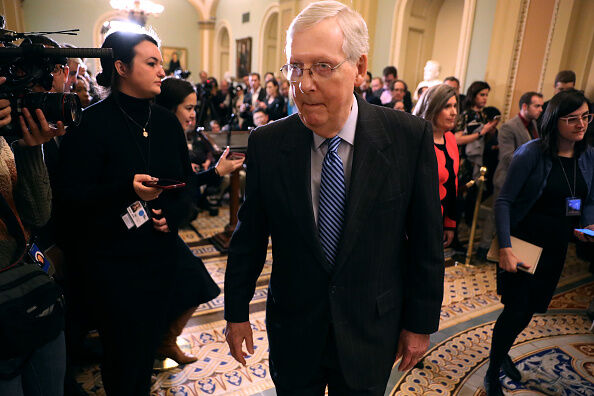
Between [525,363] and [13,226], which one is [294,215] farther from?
[525,363]

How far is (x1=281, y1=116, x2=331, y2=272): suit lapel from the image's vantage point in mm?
1173

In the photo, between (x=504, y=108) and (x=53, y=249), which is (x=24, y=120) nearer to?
(x=53, y=249)

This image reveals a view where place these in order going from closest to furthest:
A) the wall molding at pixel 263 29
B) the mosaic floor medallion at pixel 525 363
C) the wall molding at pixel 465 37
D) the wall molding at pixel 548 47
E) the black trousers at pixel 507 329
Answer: the black trousers at pixel 507 329
the mosaic floor medallion at pixel 525 363
the wall molding at pixel 548 47
the wall molding at pixel 465 37
the wall molding at pixel 263 29

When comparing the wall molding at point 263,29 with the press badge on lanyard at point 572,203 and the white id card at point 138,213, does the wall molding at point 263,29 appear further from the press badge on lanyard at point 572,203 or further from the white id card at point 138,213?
the white id card at point 138,213

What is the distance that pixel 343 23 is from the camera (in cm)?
107

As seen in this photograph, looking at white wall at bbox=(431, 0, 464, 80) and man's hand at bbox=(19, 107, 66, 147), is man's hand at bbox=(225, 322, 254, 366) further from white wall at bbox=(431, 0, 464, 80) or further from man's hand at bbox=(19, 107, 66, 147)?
white wall at bbox=(431, 0, 464, 80)

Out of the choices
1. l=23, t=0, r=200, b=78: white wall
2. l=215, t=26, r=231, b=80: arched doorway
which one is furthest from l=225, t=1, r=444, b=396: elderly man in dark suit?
l=215, t=26, r=231, b=80: arched doorway

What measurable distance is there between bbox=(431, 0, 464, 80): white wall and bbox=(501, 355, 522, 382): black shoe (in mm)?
5856

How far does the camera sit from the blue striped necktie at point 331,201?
118 cm

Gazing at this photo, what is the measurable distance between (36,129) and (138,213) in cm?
57

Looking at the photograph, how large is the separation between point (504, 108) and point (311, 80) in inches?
217

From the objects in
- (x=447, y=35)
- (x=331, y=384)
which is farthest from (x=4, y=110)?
(x=447, y=35)

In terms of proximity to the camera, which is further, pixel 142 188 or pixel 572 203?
pixel 572 203

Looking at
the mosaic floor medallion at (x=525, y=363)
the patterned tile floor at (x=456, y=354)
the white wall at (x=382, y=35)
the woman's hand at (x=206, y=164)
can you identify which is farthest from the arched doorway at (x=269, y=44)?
the mosaic floor medallion at (x=525, y=363)
